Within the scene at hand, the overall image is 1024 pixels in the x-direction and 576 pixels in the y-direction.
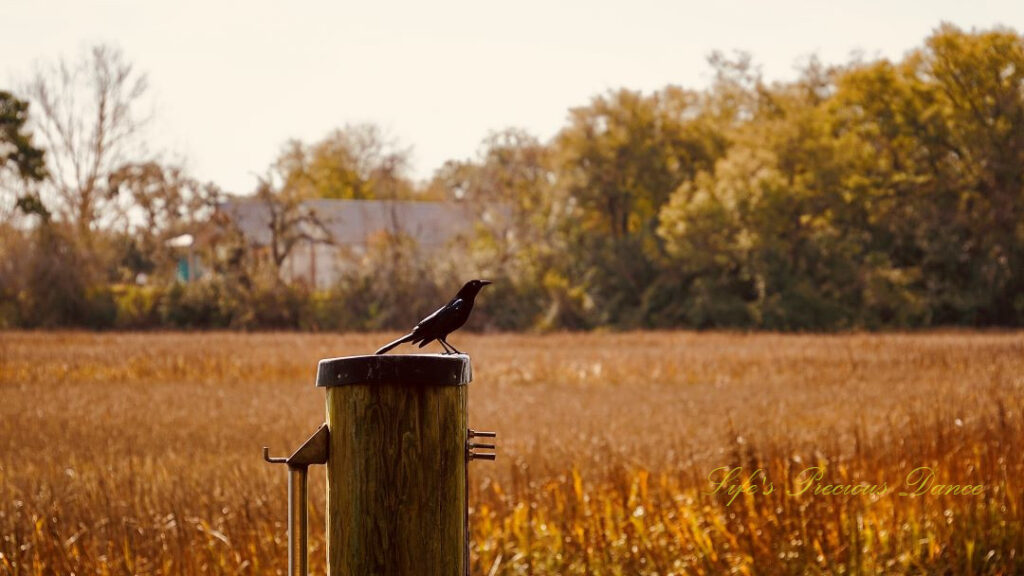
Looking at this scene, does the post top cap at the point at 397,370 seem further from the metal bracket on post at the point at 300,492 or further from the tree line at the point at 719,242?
the tree line at the point at 719,242

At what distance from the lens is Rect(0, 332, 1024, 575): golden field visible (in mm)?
7223

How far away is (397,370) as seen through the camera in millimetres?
3021

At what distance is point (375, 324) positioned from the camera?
4484 centimetres

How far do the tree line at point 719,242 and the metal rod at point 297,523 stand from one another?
132 feet

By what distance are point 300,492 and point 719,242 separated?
43869 mm

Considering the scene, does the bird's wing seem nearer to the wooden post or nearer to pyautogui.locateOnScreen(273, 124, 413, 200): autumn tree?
the wooden post

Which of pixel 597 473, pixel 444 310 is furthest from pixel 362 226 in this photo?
pixel 444 310

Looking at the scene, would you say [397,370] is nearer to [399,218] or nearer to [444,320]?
[444,320]

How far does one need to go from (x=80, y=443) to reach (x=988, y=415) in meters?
9.03

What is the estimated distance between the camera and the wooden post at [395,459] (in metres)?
3.04

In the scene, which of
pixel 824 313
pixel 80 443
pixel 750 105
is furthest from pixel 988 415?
pixel 750 105

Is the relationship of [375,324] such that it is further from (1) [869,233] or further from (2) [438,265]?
(1) [869,233]

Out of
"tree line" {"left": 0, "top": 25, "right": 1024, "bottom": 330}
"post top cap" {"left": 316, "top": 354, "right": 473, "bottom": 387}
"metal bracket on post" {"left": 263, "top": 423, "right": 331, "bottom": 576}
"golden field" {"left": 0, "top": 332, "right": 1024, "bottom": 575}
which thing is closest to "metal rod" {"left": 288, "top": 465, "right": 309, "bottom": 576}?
"metal bracket on post" {"left": 263, "top": 423, "right": 331, "bottom": 576}

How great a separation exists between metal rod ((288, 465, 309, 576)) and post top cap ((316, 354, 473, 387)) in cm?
28
